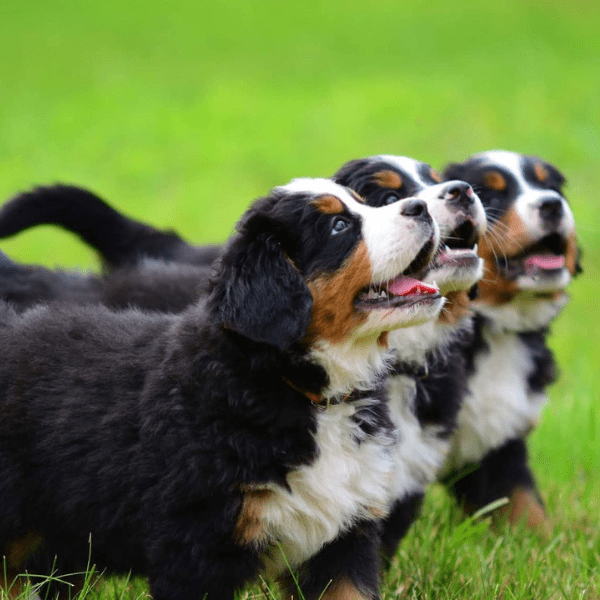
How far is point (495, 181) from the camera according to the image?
421 centimetres

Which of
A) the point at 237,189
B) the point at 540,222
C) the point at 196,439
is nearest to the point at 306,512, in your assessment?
the point at 196,439

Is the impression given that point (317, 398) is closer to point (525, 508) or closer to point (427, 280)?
point (427, 280)

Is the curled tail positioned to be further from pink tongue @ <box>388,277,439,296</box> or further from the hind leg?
pink tongue @ <box>388,277,439,296</box>

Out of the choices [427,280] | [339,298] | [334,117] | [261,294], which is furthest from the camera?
[334,117]

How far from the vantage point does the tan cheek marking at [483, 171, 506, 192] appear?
4.20 meters

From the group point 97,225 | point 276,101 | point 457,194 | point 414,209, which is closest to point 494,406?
point 457,194

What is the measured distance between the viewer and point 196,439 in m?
2.58

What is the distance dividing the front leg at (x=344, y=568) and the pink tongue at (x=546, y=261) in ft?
5.61

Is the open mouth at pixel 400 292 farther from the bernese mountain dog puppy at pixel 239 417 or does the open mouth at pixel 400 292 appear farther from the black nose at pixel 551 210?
the black nose at pixel 551 210

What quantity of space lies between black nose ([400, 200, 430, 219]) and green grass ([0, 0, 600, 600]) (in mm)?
1088

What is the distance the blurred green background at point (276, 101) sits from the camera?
1009 centimetres

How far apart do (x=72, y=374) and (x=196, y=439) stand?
1.46 feet

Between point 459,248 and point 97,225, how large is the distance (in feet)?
4.93

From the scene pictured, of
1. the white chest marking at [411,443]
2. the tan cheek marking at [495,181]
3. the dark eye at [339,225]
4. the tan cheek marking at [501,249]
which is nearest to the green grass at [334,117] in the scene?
the white chest marking at [411,443]
